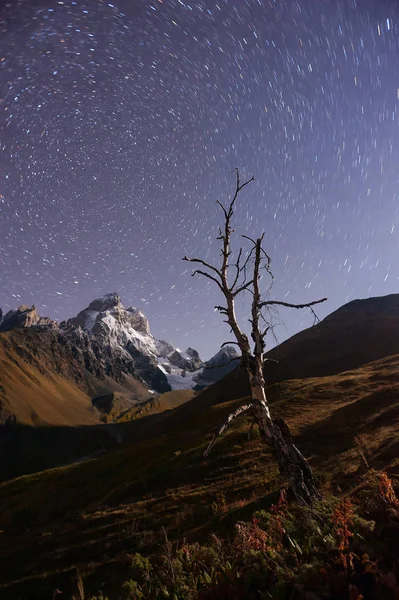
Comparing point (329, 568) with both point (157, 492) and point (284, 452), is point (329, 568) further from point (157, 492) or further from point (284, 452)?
point (157, 492)

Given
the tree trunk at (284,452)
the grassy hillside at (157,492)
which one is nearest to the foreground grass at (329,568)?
the tree trunk at (284,452)

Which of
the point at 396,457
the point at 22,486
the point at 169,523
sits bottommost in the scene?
the point at 396,457

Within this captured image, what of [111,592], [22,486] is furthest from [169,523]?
[22,486]

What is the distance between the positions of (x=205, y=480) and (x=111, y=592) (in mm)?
11204

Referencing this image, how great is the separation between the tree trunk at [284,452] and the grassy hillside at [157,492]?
6.55 ft

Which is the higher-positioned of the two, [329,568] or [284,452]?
[284,452]

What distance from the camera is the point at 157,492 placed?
23469 millimetres

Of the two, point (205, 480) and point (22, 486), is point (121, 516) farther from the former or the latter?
point (22, 486)

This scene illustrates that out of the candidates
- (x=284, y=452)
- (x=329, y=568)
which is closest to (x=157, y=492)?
(x=284, y=452)

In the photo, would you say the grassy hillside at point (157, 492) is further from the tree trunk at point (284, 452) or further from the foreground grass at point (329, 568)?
the foreground grass at point (329, 568)

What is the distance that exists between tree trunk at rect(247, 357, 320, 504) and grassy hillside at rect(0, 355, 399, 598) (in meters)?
2.00

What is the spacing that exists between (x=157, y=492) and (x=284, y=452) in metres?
19.7

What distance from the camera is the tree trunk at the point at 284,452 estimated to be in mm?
7563

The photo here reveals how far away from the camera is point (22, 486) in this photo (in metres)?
40.4
